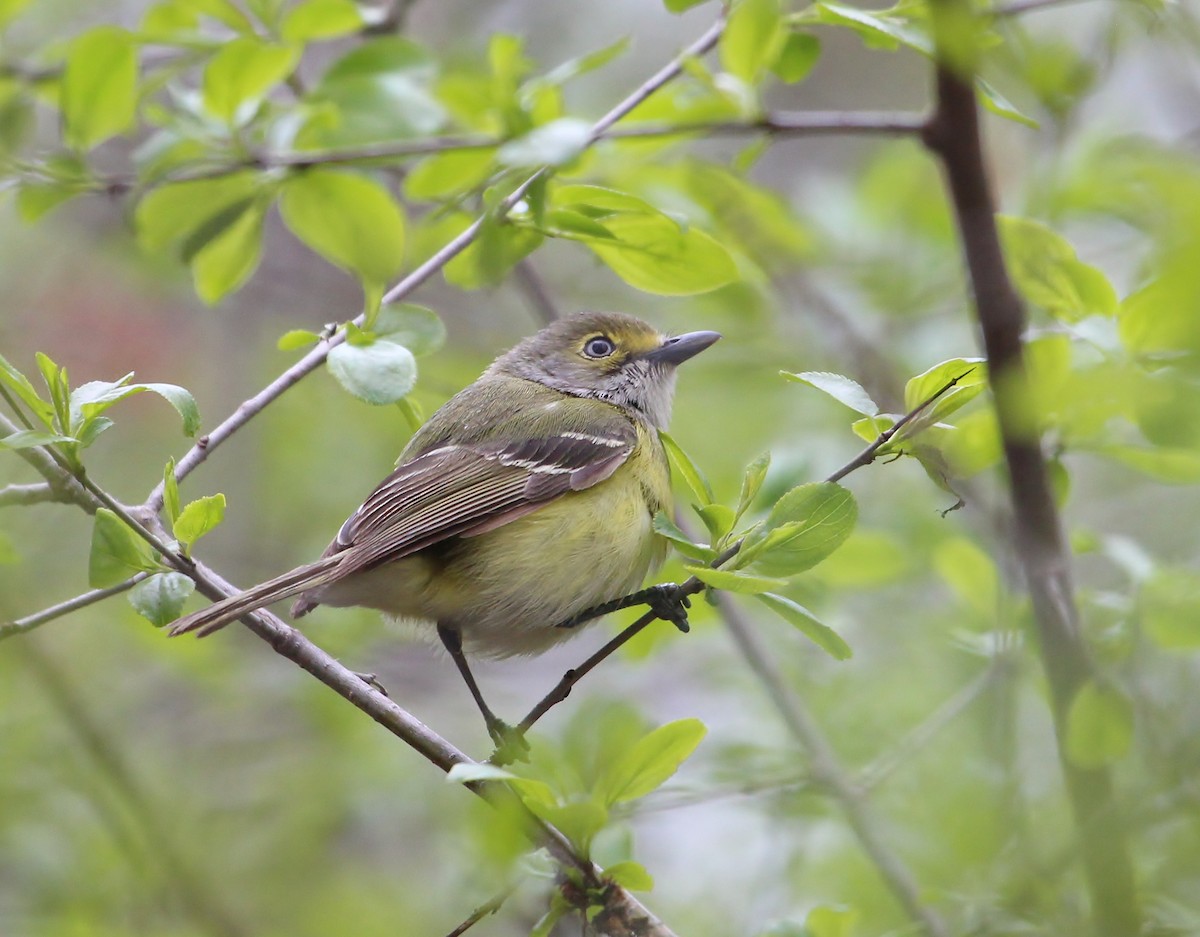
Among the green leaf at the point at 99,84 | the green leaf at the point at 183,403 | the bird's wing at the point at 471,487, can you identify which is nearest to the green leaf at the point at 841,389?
the green leaf at the point at 183,403

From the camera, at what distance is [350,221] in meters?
2.72

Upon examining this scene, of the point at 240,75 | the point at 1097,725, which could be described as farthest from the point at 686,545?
the point at 240,75

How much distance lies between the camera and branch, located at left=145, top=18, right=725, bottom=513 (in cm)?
277

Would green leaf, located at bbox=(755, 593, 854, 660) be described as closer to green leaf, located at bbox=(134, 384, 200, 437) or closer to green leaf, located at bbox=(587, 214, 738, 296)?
green leaf, located at bbox=(587, 214, 738, 296)

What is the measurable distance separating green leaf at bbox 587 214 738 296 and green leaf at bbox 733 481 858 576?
0.71 m

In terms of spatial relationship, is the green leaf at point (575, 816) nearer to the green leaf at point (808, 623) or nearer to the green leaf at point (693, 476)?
the green leaf at point (808, 623)

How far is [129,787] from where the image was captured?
350 centimetres

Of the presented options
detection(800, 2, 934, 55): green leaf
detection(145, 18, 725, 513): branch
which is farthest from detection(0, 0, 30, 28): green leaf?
detection(800, 2, 934, 55): green leaf

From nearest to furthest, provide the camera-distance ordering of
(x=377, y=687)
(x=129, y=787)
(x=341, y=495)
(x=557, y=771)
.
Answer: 1. (x=557, y=771)
2. (x=377, y=687)
3. (x=129, y=787)
4. (x=341, y=495)

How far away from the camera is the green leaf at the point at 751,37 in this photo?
2623mm

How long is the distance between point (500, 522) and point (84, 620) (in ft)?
9.34

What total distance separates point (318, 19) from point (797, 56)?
1183mm

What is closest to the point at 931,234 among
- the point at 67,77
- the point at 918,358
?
the point at 918,358

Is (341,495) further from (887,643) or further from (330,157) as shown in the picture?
(330,157)
